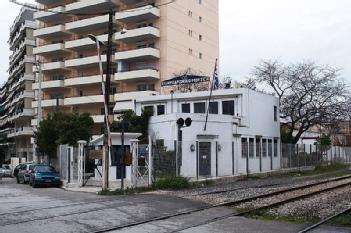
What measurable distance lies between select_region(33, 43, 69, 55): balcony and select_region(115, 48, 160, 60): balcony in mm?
12746

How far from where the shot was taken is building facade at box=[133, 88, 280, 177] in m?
33.6

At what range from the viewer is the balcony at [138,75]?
214 ft

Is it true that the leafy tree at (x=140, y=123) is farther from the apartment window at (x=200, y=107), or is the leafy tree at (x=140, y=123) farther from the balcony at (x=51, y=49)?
the balcony at (x=51, y=49)

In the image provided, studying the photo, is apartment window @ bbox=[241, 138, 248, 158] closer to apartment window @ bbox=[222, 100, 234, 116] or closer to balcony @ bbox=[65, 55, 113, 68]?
apartment window @ bbox=[222, 100, 234, 116]

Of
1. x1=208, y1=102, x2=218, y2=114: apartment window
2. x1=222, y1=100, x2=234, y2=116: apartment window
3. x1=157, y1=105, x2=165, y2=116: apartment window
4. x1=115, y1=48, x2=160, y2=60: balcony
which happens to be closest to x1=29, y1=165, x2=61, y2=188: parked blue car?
x1=157, y1=105, x2=165, y2=116: apartment window

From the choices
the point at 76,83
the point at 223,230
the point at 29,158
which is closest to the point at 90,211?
the point at 223,230

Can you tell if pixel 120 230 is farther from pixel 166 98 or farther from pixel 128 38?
pixel 128 38

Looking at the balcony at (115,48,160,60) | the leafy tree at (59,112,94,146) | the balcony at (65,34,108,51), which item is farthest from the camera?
the balcony at (65,34,108,51)

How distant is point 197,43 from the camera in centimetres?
7462

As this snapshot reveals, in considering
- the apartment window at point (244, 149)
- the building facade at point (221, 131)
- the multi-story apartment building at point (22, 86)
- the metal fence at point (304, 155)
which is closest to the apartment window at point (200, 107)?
the building facade at point (221, 131)

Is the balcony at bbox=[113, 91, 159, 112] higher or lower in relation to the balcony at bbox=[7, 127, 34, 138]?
higher

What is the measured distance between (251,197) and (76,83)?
5566 cm

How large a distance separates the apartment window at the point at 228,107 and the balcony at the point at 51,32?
4210cm

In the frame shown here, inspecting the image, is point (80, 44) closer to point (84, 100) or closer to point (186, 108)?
point (84, 100)
